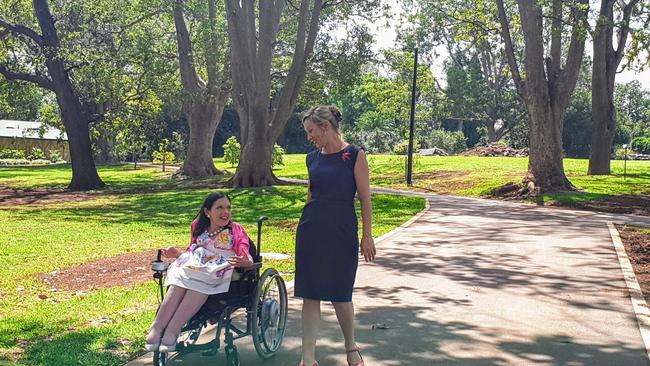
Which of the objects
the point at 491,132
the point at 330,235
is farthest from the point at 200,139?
the point at 491,132

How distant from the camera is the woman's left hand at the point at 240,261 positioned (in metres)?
5.32

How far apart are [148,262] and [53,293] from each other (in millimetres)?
2445

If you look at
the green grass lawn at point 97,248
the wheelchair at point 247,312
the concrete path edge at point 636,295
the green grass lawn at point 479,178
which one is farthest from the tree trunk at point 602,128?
Result: the wheelchair at point 247,312

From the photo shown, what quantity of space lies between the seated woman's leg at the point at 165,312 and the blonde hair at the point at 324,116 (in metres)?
1.47

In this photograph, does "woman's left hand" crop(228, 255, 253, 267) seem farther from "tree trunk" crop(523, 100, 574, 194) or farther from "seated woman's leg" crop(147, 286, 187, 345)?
"tree trunk" crop(523, 100, 574, 194)

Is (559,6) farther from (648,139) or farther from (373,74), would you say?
(648,139)

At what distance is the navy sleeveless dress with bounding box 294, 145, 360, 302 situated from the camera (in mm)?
5008

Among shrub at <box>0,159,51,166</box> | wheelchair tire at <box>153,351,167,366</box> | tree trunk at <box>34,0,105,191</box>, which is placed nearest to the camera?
wheelchair tire at <box>153,351,167,366</box>

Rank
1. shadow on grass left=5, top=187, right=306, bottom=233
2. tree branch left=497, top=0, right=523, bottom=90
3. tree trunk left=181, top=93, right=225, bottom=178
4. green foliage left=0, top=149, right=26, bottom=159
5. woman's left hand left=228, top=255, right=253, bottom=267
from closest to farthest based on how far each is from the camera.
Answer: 1. woman's left hand left=228, top=255, right=253, bottom=267
2. shadow on grass left=5, top=187, right=306, bottom=233
3. tree branch left=497, top=0, right=523, bottom=90
4. tree trunk left=181, top=93, right=225, bottom=178
5. green foliage left=0, top=149, right=26, bottom=159

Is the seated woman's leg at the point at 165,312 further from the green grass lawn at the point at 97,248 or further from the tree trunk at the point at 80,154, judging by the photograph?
the tree trunk at the point at 80,154

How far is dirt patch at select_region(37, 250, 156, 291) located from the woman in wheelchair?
12.3ft

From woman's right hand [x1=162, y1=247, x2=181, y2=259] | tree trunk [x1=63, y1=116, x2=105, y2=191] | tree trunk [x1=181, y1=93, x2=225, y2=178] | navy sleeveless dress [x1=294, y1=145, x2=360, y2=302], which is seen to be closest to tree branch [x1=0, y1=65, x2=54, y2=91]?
tree trunk [x1=63, y1=116, x2=105, y2=191]

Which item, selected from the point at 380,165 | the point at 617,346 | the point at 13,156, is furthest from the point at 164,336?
the point at 13,156

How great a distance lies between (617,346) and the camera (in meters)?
6.01
